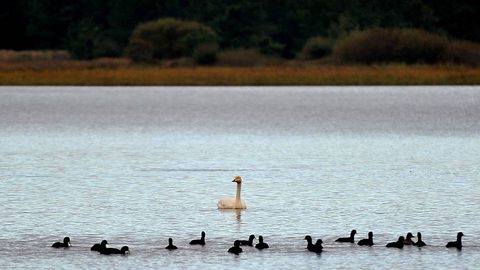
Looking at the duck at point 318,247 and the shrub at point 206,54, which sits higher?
the shrub at point 206,54

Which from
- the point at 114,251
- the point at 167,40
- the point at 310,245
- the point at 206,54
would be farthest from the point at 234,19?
the point at 114,251

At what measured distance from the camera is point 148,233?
1738cm

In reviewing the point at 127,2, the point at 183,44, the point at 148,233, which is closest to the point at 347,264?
the point at 148,233

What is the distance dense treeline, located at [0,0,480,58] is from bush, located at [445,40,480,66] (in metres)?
5.99

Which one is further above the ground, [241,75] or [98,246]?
[241,75]

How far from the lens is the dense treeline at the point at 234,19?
245 feet

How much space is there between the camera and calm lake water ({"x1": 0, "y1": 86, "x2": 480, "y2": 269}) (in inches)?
625

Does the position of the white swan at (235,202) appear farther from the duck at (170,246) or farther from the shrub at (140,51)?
the shrub at (140,51)

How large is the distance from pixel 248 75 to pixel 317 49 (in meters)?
6.63

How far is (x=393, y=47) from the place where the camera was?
66.1m

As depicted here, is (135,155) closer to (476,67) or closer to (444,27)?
(476,67)

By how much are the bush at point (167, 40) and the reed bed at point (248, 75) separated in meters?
2.56

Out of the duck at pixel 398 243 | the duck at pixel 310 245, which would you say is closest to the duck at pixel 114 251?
the duck at pixel 310 245

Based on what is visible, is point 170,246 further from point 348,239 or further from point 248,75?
point 248,75
